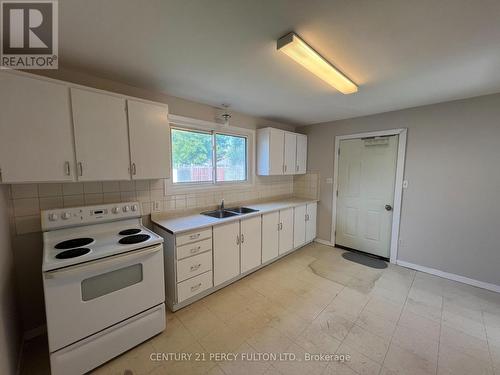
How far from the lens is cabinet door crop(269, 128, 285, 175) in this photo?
3309mm

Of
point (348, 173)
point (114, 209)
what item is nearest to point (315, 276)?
point (348, 173)

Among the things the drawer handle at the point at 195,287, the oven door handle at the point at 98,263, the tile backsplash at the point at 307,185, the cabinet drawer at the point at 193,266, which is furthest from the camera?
the tile backsplash at the point at 307,185

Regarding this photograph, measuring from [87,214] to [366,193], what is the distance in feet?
12.3

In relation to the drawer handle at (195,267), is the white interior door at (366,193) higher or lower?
higher

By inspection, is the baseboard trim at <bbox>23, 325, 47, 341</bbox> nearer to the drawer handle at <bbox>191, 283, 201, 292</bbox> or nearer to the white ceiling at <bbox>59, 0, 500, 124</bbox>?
the drawer handle at <bbox>191, 283, 201, 292</bbox>

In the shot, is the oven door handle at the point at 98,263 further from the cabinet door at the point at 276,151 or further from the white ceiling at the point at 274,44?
the cabinet door at the point at 276,151

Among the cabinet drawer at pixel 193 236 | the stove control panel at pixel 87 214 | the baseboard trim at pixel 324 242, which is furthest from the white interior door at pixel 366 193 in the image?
the stove control panel at pixel 87 214

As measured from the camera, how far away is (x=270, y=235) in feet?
9.71

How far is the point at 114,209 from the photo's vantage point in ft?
6.46

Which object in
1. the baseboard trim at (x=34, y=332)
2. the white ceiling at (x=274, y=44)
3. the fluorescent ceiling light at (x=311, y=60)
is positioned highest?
the white ceiling at (x=274, y=44)

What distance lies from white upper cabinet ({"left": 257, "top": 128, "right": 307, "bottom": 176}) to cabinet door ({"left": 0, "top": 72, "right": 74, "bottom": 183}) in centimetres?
242

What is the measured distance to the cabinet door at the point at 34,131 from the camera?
53.2 inches

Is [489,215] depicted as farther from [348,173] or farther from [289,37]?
[289,37]

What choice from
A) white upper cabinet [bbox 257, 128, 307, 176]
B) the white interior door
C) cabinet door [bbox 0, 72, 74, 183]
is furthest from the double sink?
the white interior door
